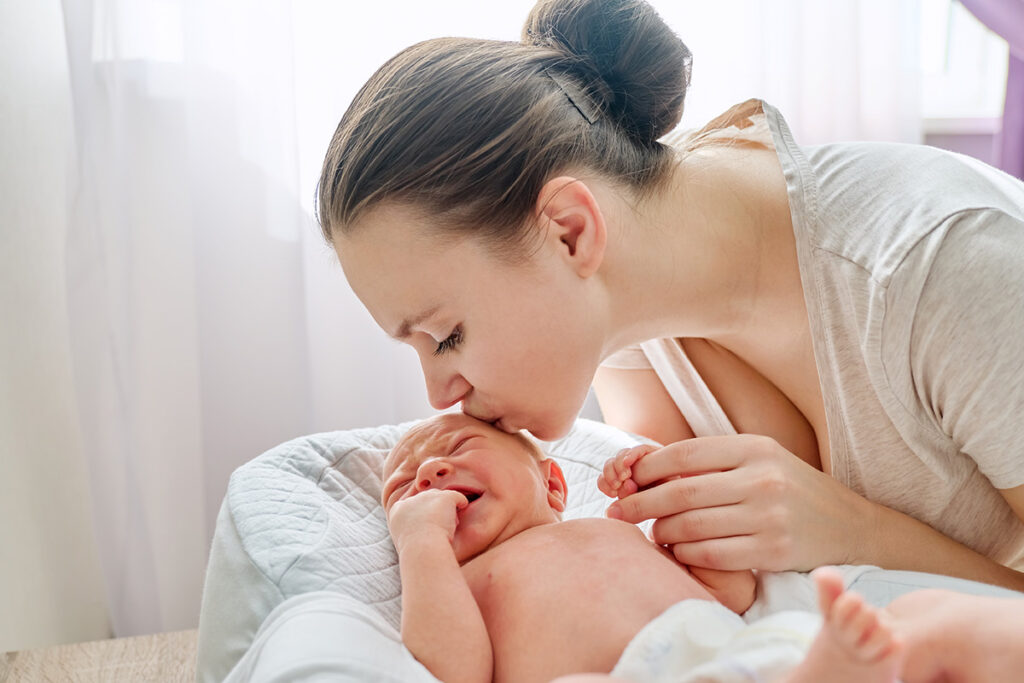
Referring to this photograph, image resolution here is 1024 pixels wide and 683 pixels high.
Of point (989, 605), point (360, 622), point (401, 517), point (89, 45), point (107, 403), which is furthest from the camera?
point (107, 403)

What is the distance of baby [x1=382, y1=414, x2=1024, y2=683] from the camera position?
963 millimetres

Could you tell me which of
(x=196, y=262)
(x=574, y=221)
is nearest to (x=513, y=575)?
(x=574, y=221)

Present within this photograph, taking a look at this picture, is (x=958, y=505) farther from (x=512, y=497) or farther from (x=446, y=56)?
(x=446, y=56)

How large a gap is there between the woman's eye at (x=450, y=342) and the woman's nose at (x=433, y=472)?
138 millimetres

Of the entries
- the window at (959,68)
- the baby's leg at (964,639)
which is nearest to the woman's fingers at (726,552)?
the baby's leg at (964,639)

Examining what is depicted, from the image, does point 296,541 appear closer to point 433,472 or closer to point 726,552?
point 433,472

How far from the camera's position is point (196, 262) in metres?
1.93

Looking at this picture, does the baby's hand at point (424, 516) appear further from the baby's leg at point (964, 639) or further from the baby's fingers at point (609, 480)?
the baby's leg at point (964, 639)

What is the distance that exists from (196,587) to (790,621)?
153 cm

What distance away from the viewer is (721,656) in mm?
825

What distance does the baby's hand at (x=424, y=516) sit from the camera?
106 cm

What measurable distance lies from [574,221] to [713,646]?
0.50 meters

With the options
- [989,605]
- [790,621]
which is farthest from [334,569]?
[989,605]

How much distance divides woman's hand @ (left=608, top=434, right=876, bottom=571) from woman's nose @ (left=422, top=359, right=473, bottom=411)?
0.24m
